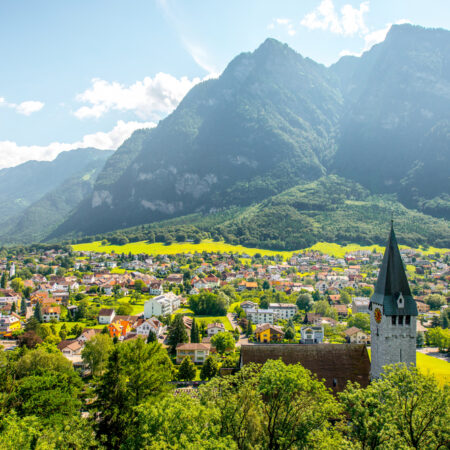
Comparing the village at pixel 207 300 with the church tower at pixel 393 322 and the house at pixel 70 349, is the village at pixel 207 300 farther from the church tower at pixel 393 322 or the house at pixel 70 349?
the church tower at pixel 393 322

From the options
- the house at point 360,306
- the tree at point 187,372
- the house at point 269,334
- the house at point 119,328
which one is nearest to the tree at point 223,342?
the tree at point 187,372

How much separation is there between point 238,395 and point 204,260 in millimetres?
134941

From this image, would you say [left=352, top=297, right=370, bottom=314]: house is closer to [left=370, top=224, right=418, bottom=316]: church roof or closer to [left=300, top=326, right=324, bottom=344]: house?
[left=300, top=326, right=324, bottom=344]: house

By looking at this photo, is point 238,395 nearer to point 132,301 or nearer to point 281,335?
point 281,335

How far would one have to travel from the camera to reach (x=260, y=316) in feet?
260

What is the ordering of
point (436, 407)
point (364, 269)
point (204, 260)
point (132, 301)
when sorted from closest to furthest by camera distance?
1. point (436, 407)
2. point (132, 301)
3. point (364, 269)
4. point (204, 260)

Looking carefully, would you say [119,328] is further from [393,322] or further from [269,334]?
[393,322]

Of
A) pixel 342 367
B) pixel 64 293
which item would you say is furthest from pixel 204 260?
pixel 342 367

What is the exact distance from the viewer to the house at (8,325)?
69312 millimetres

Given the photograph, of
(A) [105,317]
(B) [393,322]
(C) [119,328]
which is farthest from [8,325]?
(B) [393,322]

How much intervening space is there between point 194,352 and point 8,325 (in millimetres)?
39963

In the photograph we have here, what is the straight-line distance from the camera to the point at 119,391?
923 inches

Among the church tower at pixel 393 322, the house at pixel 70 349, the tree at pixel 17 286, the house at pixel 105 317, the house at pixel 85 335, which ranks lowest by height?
the house at pixel 70 349

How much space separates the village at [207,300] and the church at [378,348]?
18819 millimetres
